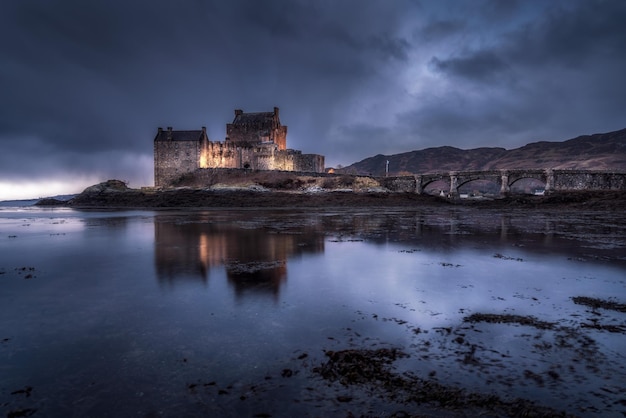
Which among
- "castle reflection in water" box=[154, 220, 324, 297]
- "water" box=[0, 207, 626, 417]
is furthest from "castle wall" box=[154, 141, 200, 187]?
"water" box=[0, 207, 626, 417]

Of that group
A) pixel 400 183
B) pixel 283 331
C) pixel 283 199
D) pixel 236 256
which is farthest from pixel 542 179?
pixel 283 331

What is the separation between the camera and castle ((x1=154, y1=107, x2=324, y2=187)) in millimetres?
71750

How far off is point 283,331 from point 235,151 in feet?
242

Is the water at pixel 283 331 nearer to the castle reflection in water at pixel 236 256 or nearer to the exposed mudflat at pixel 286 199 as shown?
the castle reflection in water at pixel 236 256

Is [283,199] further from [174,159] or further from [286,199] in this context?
[174,159]

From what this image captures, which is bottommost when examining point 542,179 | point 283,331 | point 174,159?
point 283,331

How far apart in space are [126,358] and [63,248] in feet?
42.2

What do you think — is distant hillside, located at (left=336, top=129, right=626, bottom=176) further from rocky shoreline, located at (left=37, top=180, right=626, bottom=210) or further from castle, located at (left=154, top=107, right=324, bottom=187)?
rocky shoreline, located at (left=37, top=180, right=626, bottom=210)

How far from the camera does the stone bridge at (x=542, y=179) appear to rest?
221ft

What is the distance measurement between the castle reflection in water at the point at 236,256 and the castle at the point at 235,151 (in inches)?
2190

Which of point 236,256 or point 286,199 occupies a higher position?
point 286,199

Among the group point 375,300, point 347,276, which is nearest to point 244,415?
point 375,300

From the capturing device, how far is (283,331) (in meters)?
5.73

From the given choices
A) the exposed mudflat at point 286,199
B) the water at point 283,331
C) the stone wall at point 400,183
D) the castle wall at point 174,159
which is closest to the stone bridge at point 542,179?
the stone wall at point 400,183
